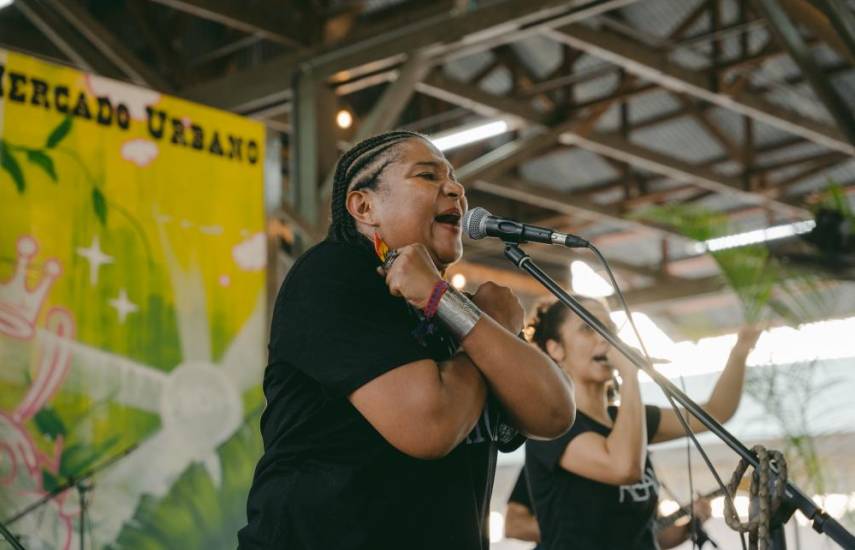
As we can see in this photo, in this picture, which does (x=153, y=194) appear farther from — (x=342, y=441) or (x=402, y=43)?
(x=342, y=441)

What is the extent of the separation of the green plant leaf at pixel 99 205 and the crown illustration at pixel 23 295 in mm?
290

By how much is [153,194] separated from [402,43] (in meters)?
2.42

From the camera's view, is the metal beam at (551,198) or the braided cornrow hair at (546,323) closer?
the braided cornrow hair at (546,323)

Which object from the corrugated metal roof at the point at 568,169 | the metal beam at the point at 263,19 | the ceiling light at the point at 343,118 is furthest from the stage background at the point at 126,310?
the corrugated metal roof at the point at 568,169

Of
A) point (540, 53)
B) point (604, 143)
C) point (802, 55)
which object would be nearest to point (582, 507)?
point (802, 55)

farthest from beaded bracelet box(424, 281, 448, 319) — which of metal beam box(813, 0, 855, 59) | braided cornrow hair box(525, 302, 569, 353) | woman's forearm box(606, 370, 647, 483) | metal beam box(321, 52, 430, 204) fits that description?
metal beam box(321, 52, 430, 204)

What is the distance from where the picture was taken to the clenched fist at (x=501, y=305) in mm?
1839

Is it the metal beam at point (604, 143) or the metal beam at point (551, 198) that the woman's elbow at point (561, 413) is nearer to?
the metal beam at point (604, 143)

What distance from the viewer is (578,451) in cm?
288

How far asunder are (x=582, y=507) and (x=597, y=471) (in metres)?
0.11

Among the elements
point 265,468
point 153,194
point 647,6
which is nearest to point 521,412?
point 265,468

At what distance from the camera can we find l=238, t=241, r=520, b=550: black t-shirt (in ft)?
5.32

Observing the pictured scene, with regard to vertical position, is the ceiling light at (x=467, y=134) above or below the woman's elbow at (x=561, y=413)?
above

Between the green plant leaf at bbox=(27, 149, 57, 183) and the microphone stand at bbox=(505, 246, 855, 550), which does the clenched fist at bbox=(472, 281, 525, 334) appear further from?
the green plant leaf at bbox=(27, 149, 57, 183)
